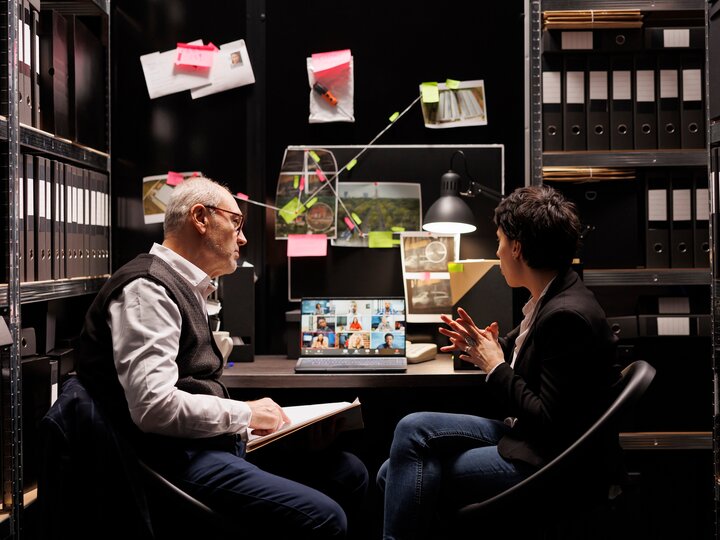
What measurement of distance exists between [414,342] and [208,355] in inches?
47.4

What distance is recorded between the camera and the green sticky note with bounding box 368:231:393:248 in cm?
280

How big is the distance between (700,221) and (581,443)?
1.28m

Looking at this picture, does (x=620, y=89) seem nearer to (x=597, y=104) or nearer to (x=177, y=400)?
(x=597, y=104)

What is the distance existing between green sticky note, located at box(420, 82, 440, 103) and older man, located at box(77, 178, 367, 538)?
1.53 m

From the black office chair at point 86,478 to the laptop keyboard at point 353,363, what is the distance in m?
0.93

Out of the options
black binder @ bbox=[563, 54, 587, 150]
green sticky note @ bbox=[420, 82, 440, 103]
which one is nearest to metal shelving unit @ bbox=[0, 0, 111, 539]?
green sticky note @ bbox=[420, 82, 440, 103]

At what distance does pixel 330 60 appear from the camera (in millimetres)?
2812

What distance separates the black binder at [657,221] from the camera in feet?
7.77

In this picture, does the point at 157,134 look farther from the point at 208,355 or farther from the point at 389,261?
the point at 208,355

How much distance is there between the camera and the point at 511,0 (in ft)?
9.29

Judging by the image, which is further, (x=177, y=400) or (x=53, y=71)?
(x=53, y=71)

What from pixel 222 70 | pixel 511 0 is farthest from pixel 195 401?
pixel 511 0

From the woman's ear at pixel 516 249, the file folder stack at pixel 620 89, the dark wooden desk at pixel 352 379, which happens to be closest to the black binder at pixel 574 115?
the file folder stack at pixel 620 89

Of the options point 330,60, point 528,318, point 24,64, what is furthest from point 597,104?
point 24,64
